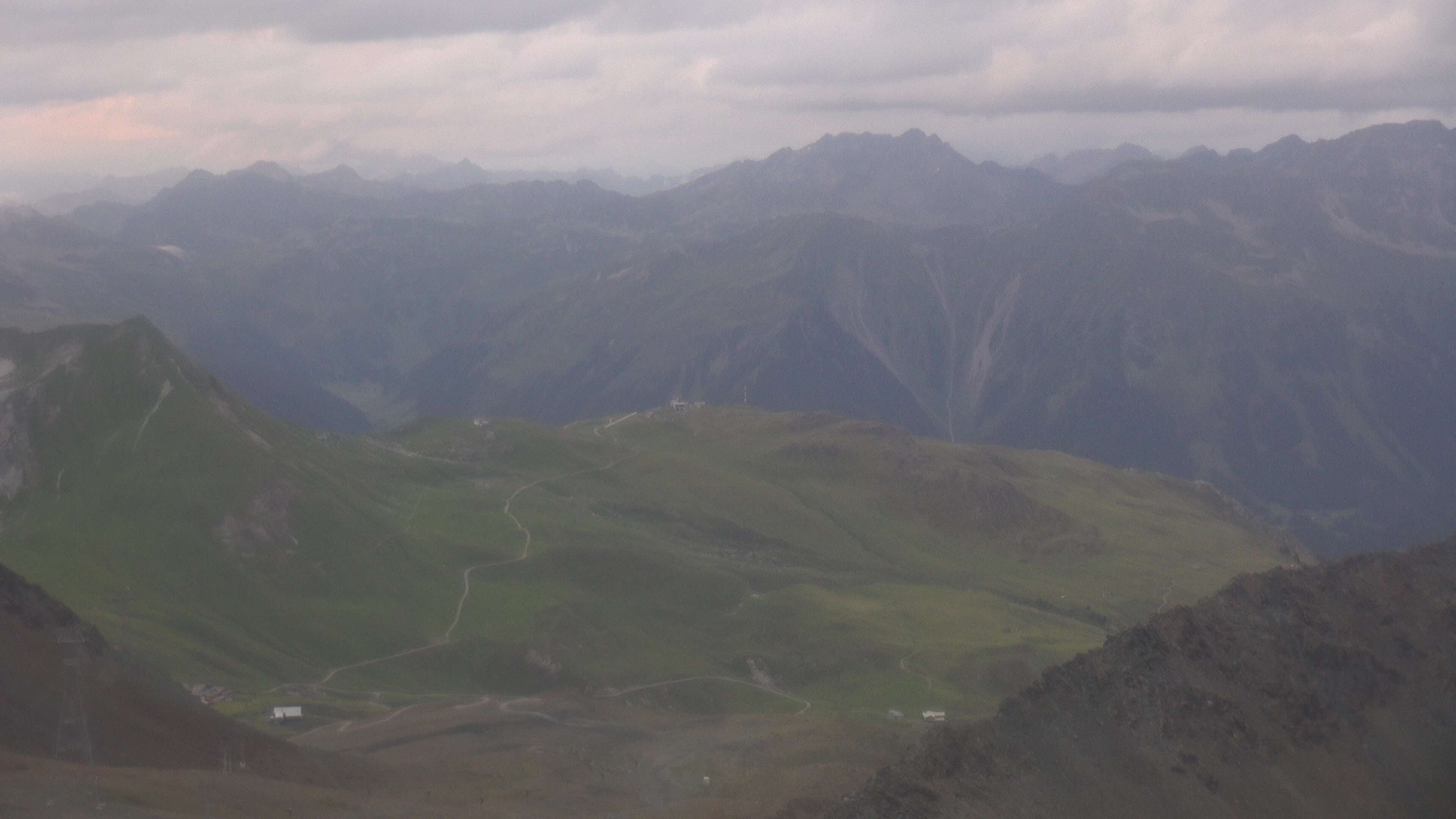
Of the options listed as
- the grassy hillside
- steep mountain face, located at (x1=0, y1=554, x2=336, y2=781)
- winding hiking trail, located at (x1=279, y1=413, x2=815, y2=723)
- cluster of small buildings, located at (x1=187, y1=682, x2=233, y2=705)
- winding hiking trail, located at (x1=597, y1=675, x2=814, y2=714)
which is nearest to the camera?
steep mountain face, located at (x1=0, y1=554, x2=336, y2=781)

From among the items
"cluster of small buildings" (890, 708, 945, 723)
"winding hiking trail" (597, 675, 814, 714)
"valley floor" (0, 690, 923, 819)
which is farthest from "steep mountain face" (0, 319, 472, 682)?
"cluster of small buildings" (890, 708, 945, 723)

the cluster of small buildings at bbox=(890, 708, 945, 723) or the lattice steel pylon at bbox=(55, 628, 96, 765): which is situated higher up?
the lattice steel pylon at bbox=(55, 628, 96, 765)

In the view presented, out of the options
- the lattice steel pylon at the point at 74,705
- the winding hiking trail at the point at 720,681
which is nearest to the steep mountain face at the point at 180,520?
the winding hiking trail at the point at 720,681

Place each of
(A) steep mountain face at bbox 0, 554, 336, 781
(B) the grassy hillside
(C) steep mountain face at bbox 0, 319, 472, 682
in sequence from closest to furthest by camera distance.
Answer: (A) steep mountain face at bbox 0, 554, 336, 781
(C) steep mountain face at bbox 0, 319, 472, 682
(B) the grassy hillside

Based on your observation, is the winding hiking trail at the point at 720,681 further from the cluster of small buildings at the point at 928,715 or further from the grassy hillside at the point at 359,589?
the cluster of small buildings at the point at 928,715

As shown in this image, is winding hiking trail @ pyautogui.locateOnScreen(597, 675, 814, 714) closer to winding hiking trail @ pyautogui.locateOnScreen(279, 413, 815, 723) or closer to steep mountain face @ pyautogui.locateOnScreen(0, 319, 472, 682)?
winding hiking trail @ pyautogui.locateOnScreen(279, 413, 815, 723)

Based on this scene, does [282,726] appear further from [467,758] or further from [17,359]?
[17,359]

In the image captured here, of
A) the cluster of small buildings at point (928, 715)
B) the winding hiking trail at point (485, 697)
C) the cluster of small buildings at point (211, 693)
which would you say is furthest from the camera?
the cluster of small buildings at point (928, 715)

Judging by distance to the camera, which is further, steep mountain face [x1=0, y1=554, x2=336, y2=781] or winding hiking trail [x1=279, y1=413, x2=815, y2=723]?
winding hiking trail [x1=279, y1=413, x2=815, y2=723]
